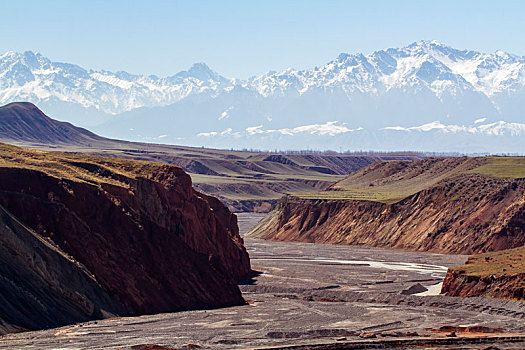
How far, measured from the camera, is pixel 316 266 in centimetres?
13088

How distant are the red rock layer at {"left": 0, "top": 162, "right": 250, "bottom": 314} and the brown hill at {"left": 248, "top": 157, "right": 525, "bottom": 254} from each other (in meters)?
71.6

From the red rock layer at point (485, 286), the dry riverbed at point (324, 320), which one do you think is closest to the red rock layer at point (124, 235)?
the dry riverbed at point (324, 320)

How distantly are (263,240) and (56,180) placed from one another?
108202mm

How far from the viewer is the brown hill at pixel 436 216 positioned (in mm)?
155625

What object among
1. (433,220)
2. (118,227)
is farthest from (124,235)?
(433,220)

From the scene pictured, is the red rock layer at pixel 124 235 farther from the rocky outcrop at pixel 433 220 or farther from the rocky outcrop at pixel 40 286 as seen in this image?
the rocky outcrop at pixel 433 220

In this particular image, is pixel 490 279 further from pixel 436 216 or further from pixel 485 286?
pixel 436 216

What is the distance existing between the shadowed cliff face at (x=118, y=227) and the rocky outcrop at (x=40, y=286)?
112 inches

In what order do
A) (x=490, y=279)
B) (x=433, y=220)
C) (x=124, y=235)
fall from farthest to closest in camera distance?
(x=433, y=220), (x=490, y=279), (x=124, y=235)

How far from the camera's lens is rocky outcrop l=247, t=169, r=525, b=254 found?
15500cm

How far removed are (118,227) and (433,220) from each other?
93.7 m

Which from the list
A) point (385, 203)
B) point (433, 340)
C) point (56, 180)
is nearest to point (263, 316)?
point (433, 340)

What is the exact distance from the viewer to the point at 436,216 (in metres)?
169

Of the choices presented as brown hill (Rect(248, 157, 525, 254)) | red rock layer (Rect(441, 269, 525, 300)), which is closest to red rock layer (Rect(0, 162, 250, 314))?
red rock layer (Rect(441, 269, 525, 300))
